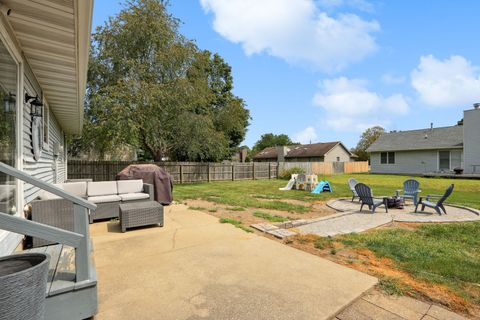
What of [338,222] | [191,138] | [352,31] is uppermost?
[352,31]

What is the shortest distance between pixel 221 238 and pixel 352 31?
30.9ft

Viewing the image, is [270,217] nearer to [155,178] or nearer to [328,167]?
[155,178]

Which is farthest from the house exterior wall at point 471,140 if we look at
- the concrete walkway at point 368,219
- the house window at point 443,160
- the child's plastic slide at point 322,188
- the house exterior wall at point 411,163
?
the concrete walkway at point 368,219

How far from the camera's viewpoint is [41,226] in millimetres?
1624

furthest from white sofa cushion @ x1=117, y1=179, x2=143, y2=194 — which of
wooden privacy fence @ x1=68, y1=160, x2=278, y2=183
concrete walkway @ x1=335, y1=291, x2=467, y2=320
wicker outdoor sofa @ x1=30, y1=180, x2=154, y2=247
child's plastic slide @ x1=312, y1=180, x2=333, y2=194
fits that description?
wooden privacy fence @ x1=68, y1=160, x2=278, y2=183

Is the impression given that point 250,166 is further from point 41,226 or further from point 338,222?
point 41,226

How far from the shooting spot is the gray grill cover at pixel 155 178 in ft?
27.0

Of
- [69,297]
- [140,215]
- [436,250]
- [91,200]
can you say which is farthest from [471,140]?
[69,297]

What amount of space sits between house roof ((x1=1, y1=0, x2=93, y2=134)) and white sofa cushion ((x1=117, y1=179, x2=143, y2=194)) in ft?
8.15

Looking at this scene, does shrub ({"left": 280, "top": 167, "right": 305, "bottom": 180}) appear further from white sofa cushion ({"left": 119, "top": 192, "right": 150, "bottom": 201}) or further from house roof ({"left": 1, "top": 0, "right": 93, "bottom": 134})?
house roof ({"left": 1, "top": 0, "right": 93, "bottom": 134})

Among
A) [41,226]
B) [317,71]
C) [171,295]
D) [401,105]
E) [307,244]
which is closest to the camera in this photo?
[41,226]

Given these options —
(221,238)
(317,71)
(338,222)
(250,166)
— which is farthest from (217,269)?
(250,166)

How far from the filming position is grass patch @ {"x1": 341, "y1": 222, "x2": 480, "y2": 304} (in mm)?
3078

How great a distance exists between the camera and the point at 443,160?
2338cm
